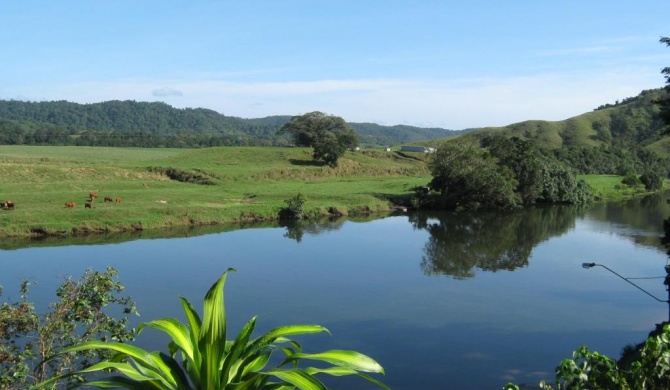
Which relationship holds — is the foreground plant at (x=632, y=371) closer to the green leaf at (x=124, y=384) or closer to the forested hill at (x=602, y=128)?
the green leaf at (x=124, y=384)

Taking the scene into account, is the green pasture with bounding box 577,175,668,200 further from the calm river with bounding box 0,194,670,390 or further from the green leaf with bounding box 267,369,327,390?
the green leaf with bounding box 267,369,327,390

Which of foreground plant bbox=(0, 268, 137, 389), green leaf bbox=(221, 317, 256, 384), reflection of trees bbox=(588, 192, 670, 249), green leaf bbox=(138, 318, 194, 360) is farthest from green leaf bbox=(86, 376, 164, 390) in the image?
reflection of trees bbox=(588, 192, 670, 249)

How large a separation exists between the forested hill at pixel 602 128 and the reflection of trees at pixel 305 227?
100 m

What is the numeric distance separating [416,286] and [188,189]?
31971mm

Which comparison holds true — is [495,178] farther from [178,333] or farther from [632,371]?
[178,333]

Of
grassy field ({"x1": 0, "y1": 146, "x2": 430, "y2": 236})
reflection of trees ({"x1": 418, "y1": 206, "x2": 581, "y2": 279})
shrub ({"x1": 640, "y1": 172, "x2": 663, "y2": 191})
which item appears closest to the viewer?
reflection of trees ({"x1": 418, "y1": 206, "x2": 581, "y2": 279})

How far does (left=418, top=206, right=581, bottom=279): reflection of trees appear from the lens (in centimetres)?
Answer: 3303

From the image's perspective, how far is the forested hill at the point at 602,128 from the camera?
13775 cm

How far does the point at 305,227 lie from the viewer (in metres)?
44.3

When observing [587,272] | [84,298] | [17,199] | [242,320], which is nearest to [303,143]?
[17,199]

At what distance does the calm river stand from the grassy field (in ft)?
12.3

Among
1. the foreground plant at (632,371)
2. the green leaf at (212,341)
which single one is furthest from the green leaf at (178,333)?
the foreground plant at (632,371)

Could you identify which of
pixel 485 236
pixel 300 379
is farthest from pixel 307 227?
pixel 300 379

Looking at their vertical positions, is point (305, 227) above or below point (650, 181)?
below
